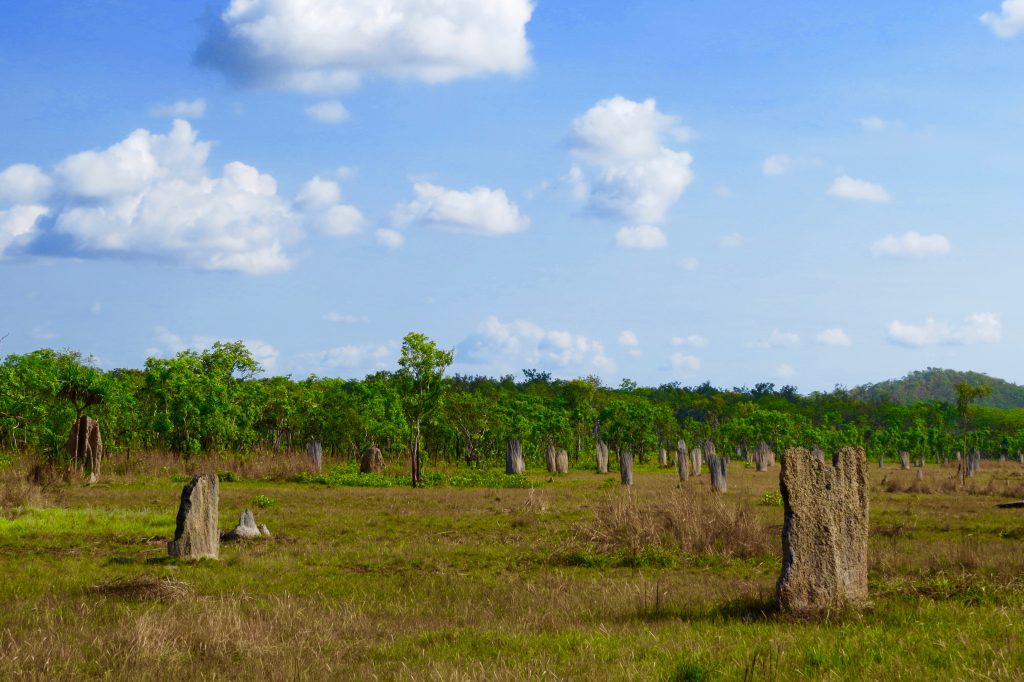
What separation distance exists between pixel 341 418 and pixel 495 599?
44.0 metres

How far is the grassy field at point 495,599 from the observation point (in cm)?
969

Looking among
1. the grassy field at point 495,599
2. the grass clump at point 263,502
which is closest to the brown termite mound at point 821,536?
the grassy field at point 495,599

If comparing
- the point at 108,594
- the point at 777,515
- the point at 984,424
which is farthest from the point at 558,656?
the point at 984,424

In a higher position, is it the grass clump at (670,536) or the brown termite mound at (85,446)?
the brown termite mound at (85,446)

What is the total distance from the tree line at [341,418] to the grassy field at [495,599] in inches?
730

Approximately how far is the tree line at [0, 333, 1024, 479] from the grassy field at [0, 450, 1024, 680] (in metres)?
18.5

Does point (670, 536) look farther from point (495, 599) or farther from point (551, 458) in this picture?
Result: point (551, 458)

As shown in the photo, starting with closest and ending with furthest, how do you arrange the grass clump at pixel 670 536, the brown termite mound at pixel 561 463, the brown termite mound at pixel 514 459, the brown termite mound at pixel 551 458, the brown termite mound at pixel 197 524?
the brown termite mound at pixel 197 524 → the grass clump at pixel 670 536 → the brown termite mound at pixel 514 459 → the brown termite mound at pixel 551 458 → the brown termite mound at pixel 561 463

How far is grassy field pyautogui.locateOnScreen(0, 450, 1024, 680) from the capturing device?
31.8ft

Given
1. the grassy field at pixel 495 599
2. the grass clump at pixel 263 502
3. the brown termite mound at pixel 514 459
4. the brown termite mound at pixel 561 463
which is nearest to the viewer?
the grassy field at pixel 495 599

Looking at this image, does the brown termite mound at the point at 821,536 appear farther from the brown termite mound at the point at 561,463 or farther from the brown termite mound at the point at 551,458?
the brown termite mound at the point at 561,463

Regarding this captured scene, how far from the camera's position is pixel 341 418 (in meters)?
57.0

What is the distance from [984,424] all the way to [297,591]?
120 metres

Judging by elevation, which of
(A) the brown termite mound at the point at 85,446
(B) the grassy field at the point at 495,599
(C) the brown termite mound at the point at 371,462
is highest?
(A) the brown termite mound at the point at 85,446
